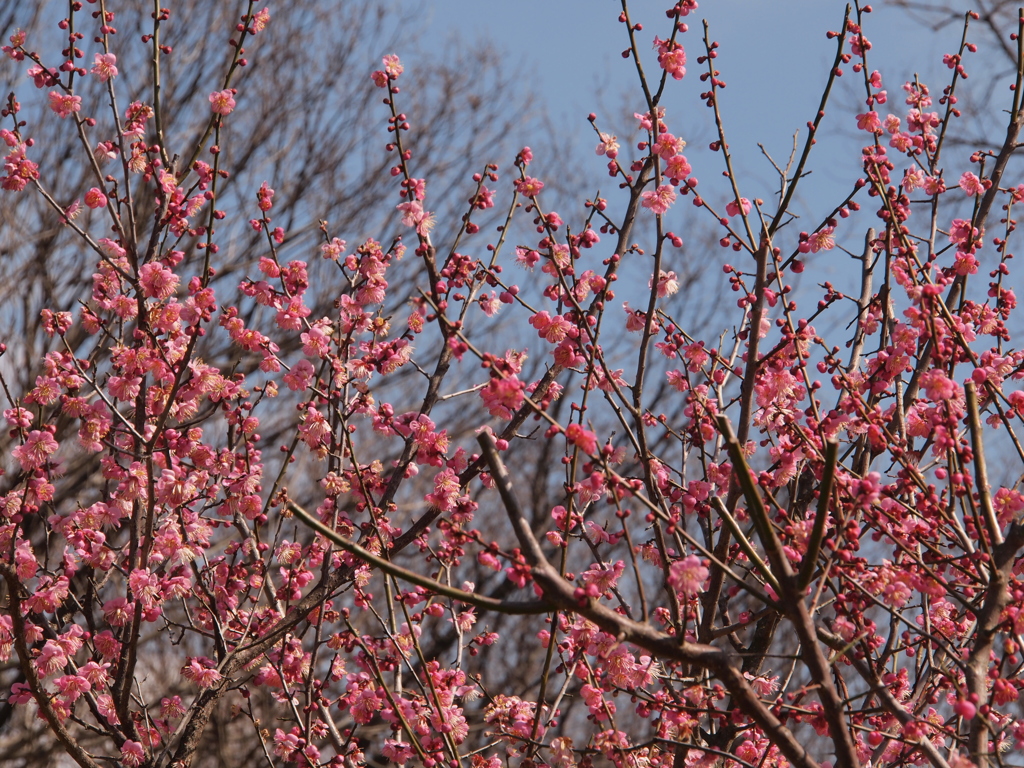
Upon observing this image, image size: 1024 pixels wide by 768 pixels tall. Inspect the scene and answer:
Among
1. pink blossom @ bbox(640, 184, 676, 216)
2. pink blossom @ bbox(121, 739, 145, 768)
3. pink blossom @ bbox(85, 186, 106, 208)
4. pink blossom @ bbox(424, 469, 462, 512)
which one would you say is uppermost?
pink blossom @ bbox(640, 184, 676, 216)

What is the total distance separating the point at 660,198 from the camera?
3664mm

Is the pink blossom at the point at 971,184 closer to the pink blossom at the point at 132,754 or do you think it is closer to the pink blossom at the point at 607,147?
the pink blossom at the point at 607,147

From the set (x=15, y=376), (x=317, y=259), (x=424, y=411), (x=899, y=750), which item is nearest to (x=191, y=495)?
(x=424, y=411)

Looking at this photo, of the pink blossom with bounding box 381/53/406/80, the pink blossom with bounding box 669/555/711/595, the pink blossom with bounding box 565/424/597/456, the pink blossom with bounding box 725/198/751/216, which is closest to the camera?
the pink blossom with bounding box 669/555/711/595

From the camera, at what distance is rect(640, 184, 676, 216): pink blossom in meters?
3.63

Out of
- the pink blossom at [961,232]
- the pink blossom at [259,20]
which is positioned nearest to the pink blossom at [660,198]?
the pink blossom at [961,232]

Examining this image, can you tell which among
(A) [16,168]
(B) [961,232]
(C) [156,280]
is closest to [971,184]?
(B) [961,232]

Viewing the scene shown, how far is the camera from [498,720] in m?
3.80

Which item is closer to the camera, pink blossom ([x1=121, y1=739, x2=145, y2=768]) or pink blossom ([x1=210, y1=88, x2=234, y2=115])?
pink blossom ([x1=121, y1=739, x2=145, y2=768])

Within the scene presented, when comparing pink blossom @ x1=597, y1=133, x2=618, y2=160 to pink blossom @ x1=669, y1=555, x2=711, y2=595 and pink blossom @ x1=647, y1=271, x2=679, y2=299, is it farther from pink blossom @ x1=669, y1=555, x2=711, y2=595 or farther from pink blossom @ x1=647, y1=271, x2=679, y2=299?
pink blossom @ x1=669, y1=555, x2=711, y2=595

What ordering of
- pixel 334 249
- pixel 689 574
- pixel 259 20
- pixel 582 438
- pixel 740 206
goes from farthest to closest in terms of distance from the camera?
pixel 259 20 → pixel 334 249 → pixel 740 206 → pixel 582 438 → pixel 689 574

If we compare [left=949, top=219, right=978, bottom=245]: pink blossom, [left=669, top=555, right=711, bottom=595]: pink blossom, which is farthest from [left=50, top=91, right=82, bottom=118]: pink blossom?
[left=949, top=219, right=978, bottom=245]: pink blossom

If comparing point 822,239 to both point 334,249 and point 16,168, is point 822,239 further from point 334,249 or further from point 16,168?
point 16,168

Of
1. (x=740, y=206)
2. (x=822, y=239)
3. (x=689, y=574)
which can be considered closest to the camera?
(x=689, y=574)
